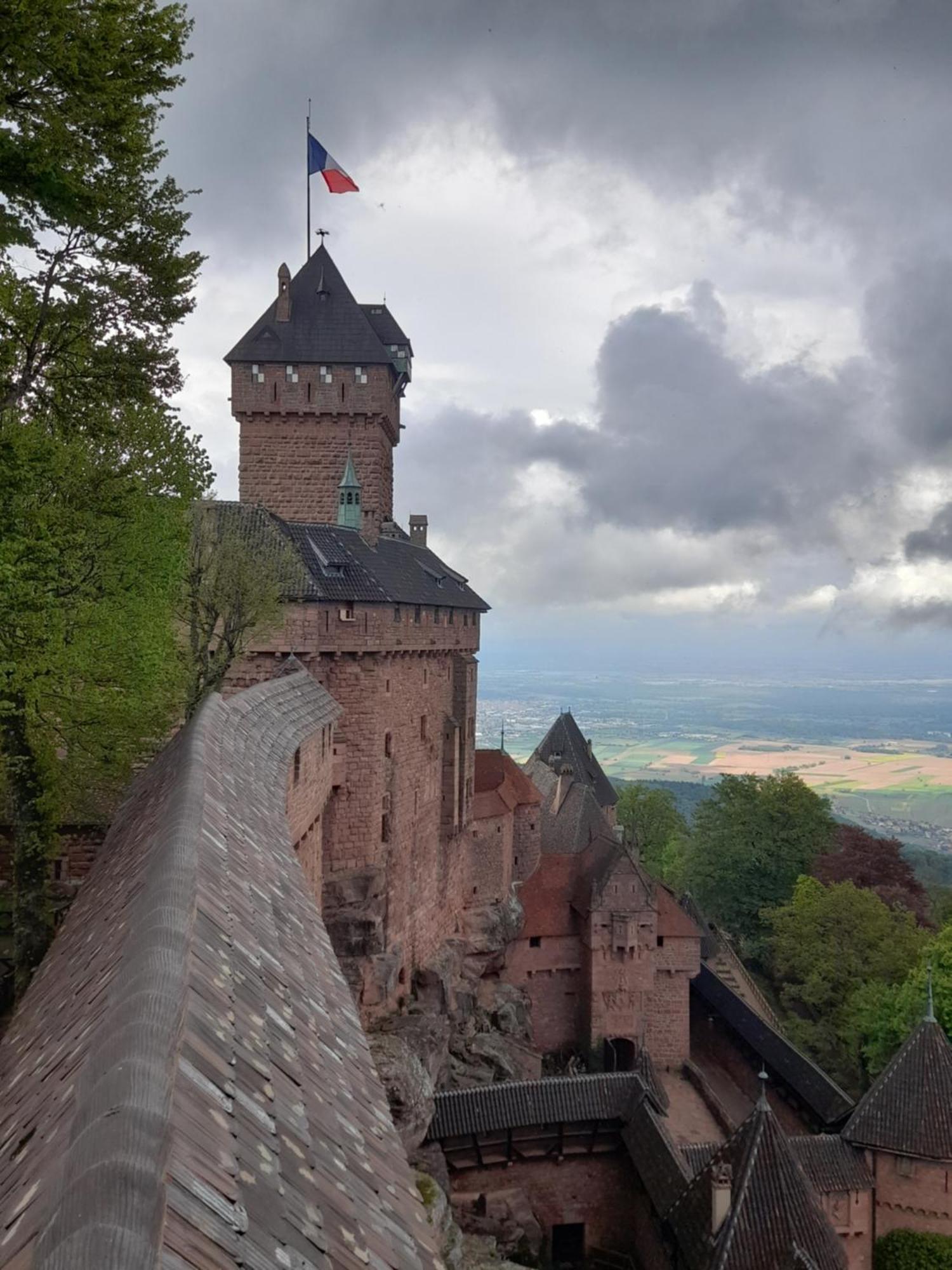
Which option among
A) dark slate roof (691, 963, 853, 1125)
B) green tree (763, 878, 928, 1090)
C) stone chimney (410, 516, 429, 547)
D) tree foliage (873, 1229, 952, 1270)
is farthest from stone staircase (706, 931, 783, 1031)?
stone chimney (410, 516, 429, 547)

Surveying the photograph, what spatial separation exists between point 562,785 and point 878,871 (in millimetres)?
18766

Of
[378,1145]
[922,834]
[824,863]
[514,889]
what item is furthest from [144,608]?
[922,834]

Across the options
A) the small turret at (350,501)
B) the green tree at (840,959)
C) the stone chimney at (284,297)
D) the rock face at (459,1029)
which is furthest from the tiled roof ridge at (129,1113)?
the green tree at (840,959)

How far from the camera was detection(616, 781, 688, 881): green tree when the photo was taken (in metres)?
61.9

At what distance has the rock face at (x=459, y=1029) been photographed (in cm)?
1877

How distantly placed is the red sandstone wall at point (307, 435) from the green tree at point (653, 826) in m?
42.0

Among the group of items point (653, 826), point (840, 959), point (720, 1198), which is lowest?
point (653, 826)

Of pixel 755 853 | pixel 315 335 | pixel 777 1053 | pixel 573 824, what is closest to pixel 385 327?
pixel 315 335

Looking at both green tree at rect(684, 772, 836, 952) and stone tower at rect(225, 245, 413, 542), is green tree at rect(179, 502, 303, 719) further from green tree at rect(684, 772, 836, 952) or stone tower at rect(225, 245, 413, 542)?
green tree at rect(684, 772, 836, 952)

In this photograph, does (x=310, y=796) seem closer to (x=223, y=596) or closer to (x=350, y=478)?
(x=223, y=596)

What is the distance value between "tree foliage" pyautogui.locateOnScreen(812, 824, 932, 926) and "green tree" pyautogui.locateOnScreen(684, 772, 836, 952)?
7.93 ft

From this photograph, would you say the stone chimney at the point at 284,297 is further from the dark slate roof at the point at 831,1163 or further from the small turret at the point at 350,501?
the dark slate roof at the point at 831,1163

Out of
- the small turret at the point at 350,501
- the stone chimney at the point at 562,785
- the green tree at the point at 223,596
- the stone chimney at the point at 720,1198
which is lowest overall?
the stone chimney at the point at 720,1198

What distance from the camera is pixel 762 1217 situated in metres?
17.6
